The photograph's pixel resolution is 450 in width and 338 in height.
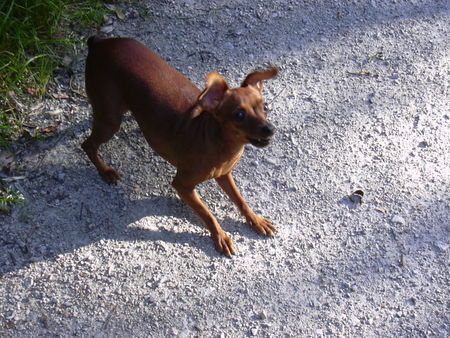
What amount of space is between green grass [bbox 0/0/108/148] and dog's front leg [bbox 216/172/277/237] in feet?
5.68

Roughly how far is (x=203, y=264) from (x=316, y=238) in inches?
32.4

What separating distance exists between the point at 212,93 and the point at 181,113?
0.41 m

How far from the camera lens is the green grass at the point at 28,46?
13.9 ft

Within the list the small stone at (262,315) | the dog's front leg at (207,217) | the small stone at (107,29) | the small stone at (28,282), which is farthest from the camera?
the small stone at (107,29)

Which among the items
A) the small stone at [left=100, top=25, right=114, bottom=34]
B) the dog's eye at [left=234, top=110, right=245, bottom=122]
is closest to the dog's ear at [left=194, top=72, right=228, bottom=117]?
the dog's eye at [left=234, top=110, right=245, bottom=122]

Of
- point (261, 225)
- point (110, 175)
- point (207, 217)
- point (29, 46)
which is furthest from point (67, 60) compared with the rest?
point (261, 225)

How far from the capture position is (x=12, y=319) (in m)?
3.31

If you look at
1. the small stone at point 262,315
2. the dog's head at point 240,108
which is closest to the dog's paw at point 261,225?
the small stone at point 262,315

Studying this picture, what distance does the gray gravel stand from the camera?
338 centimetres

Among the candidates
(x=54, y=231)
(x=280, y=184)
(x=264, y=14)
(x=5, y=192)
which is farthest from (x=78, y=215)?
(x=264, y=14)

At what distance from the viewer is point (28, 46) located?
14.7 feet

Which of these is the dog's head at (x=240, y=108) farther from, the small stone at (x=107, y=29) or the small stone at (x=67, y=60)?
the small stone at (x=107, y=29)

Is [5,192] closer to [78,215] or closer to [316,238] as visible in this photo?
[78,215]

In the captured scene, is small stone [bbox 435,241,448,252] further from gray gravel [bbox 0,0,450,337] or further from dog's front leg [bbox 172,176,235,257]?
dog's front leg [bbox 172,176,235,257]
